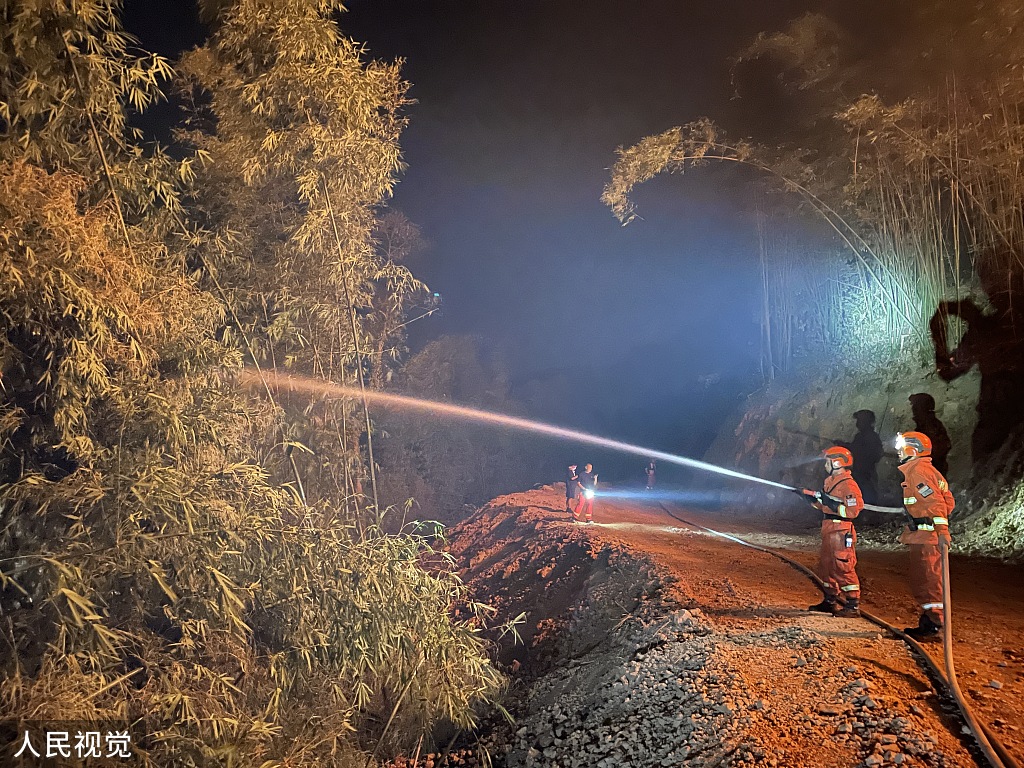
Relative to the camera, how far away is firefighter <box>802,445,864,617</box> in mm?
5305

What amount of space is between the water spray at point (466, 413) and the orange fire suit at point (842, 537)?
46 cm

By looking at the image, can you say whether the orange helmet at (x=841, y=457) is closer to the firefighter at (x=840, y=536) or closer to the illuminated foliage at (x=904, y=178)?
the firefighter at (x=840, y=536)

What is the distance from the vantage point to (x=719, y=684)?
13.6ft

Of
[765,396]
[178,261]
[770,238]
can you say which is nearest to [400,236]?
[770,238]

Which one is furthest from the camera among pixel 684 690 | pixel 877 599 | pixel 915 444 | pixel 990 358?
pixel 990 358

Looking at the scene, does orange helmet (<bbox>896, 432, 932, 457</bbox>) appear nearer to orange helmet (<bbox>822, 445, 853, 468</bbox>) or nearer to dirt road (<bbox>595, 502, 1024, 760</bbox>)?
orange helmet (<bbox>822, 445, 853, 468</bbox>)

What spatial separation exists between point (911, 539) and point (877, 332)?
10131 millimetres

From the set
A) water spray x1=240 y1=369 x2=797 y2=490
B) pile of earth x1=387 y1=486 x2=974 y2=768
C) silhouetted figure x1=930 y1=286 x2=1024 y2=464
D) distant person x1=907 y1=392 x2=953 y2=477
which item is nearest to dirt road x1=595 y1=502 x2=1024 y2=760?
pile of earth x1=387 y1=486 x2=974 y2=768

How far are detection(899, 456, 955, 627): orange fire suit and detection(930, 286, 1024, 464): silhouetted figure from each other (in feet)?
22.0

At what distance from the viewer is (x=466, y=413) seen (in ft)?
71.7

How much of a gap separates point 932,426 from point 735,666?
9.04m

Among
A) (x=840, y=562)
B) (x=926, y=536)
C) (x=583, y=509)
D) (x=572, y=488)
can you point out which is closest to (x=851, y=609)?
(x=840, y=562)

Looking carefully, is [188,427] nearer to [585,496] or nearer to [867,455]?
[585,496]

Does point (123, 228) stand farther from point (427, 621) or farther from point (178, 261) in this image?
point (427, 621)
